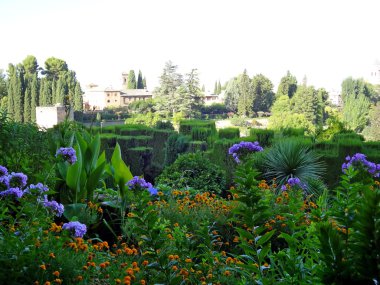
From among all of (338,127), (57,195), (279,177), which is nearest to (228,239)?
(57,195)

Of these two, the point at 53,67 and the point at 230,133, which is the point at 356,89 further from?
the point at 230,133

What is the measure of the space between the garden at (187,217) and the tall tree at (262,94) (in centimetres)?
3899

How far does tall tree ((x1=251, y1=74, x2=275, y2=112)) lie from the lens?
48000 mm

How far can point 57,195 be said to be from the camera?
13.9 ft

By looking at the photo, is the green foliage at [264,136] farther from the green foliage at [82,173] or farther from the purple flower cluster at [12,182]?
the purple flower cluster at [12,182]

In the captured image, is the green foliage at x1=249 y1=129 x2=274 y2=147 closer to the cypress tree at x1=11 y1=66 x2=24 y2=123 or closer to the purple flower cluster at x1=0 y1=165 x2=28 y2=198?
the purple flower cluster at x1=0 y1=165 x2=28 y2=198

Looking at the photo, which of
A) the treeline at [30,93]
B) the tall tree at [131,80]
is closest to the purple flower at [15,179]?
the treeline at [30,93]

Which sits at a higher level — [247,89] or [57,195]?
[247,89]

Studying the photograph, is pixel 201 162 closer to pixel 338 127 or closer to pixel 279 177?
pixel 279 177

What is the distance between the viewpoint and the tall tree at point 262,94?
48.0 m

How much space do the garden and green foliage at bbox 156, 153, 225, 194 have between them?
0.8 inches

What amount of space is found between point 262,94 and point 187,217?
45999 mm

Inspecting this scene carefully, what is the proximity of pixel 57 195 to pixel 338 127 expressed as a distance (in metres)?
8.12

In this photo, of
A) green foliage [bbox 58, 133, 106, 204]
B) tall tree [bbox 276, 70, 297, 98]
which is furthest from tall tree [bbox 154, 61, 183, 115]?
green foliage [bbox 58, 133, 106, 204]
